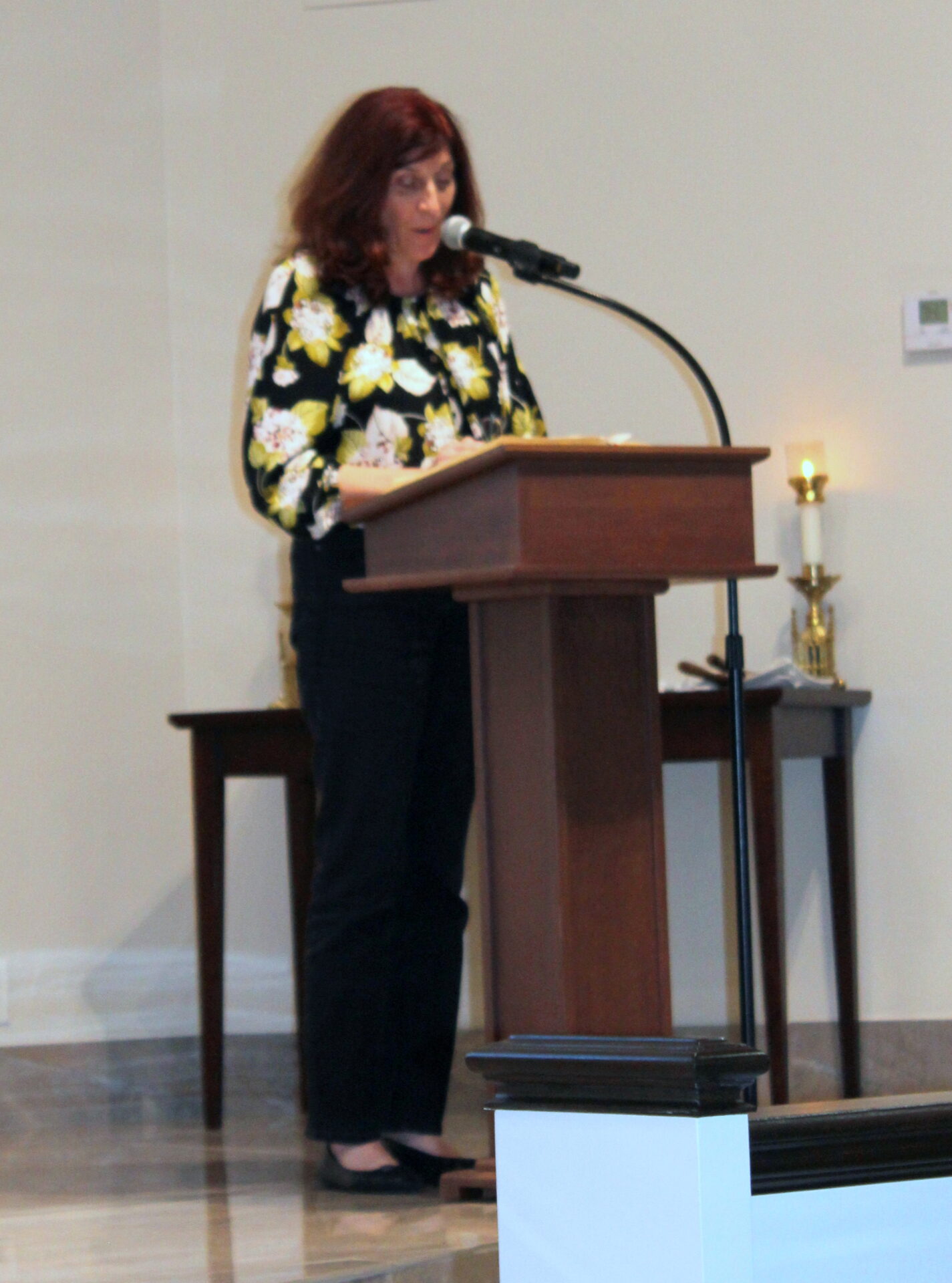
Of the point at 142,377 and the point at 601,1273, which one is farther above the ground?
the point at 142,377

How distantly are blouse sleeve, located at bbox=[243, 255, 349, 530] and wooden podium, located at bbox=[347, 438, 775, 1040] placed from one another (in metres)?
0.35

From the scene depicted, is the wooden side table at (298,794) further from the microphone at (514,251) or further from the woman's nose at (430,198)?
the microphone at (514,251)

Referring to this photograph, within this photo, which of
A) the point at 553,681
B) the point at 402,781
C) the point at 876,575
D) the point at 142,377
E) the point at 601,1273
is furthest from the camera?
the point at 142,377

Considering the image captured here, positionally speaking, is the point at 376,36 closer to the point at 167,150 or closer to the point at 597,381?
the point at 167,150

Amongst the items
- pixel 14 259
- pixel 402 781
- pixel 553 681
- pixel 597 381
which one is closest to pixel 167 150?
pixel 14 259

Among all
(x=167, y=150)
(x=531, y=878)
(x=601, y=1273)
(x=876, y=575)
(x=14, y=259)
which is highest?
(x=167, y=150)

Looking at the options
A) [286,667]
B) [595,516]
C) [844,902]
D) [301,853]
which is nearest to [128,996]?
[301,853]

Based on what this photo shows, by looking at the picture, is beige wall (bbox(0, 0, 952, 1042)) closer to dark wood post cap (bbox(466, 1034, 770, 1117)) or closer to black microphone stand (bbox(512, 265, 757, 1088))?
black microphone stand (bbox(512, 265, 757, 1088))

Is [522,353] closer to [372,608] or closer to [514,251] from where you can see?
[372,608]

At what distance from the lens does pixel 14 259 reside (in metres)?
3.27

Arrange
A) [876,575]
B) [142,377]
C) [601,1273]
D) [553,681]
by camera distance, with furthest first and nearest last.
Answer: [142,377], [876,575], [553,681], [601,1273]

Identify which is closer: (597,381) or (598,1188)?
(598,1188)

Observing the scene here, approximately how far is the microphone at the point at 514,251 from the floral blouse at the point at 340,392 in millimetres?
310

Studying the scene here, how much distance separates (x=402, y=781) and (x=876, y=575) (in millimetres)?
1361
